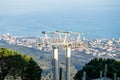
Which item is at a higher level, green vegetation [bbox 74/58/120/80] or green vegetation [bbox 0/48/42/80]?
green vegetation [bbox 0/48/42/80]

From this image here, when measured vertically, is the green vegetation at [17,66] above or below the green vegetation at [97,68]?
above

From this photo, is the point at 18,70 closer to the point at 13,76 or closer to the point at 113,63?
the point at 13,76

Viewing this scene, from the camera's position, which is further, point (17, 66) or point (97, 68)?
point (97, 68)

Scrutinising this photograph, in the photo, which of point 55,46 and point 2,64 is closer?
point 55,46

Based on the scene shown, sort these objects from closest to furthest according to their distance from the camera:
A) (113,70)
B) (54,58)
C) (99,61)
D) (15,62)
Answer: (54,58) < (15,62) < (113,70) < (99,61)

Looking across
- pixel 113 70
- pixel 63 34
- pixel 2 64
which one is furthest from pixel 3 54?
pixel 63 34

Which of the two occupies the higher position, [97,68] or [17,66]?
[17,66]

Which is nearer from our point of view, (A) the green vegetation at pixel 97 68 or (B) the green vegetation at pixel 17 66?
(B) the green vegetation at pixel 17 66

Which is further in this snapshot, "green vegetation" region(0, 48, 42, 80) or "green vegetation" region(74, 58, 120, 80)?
"green vegetation" region(74, 58, 120, 80)
